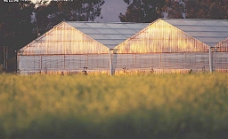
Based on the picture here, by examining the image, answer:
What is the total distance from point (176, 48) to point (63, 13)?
43.2 metres

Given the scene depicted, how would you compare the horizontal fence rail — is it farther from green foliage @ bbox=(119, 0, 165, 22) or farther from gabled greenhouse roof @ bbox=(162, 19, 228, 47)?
green foliage @ bbox=(119, 0, 165, 22)

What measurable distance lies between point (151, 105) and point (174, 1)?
3334 inches

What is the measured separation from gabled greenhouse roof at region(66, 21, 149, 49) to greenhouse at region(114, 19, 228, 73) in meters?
2.26

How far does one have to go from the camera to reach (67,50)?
5569cm

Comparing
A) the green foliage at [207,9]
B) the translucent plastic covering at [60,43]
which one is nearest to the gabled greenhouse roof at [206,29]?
the translucent plastic covering at [60,43]

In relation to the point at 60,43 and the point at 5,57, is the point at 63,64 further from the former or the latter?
the point at 5,57

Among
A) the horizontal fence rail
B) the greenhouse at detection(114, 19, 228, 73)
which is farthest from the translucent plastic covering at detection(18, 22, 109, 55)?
the greenhouse at detection(114, 19, 228, 73)

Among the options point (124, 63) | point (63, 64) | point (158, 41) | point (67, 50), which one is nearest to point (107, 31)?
point (67, 50)

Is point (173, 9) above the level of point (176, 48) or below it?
above

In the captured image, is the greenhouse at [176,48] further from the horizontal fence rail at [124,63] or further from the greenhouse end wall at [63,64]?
the greenhouse end wall at [63,64]

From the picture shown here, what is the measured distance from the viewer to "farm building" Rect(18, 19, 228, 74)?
49.2 meters

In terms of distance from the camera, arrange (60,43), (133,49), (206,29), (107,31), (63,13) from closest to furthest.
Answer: (206,29)
(133,49)
(60,43)
(107,31)
(63,13)

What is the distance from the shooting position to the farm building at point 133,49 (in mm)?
49188

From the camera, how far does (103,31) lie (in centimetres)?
5750
